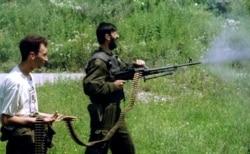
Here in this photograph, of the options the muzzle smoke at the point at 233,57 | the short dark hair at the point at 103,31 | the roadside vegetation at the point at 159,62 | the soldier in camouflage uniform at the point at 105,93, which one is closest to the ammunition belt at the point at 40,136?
the soldier in camouflage uniform at the point at 105,93

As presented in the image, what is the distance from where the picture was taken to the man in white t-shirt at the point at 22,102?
5.25 meters

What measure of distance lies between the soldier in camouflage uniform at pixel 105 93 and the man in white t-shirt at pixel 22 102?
1152 millimetres

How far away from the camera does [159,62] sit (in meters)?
14.9

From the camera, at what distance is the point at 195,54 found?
51.5 feet

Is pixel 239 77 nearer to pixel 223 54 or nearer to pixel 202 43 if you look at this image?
pixel 223 54

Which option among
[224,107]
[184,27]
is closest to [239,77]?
[224,107]

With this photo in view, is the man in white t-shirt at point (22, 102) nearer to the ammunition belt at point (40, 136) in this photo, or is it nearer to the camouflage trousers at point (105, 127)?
the ammunition belt at point (40, 136)

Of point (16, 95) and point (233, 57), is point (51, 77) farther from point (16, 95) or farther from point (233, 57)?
point (16, 95)

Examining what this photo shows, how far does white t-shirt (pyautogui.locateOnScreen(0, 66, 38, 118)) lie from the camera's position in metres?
5.24

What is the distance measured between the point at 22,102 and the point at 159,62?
9.69 metres

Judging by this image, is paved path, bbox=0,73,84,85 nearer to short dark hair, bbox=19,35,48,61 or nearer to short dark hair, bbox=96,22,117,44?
Result: short dark hair, bbox=96,22,117,44

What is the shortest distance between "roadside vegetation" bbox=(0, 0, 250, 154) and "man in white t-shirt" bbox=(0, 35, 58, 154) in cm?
286

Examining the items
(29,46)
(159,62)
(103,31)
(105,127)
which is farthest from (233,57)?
(159,62)

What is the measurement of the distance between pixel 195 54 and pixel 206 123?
20.6 ft
